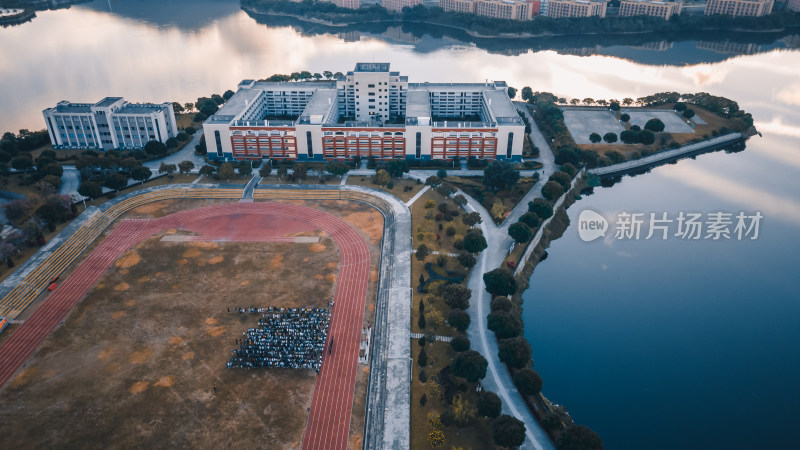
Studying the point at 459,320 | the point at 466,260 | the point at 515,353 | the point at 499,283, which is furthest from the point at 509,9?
the point at 515,353

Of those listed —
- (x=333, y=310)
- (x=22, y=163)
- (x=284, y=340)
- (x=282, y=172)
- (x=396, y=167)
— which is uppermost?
(x=22, y=163)

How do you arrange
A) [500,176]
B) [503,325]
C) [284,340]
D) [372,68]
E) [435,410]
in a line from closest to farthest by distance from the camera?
[435,410]
[503,325]
[284,340]
[500,176]
[372,68]

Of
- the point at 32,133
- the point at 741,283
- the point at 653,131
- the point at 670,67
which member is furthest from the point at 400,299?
the point at 670,67

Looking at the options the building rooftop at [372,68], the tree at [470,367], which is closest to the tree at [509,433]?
the tree at [470,367]

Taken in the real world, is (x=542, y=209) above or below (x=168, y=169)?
below

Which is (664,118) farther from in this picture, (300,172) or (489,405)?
(489,405)

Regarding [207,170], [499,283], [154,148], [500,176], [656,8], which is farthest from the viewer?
[656,8]

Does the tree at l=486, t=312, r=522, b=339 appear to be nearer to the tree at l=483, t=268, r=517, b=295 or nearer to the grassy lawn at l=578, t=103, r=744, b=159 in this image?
the tree at l=483, t=268, r=517, b=295

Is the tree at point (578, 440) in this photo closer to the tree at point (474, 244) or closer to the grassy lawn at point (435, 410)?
the grassy lawn at point (435, 410)
